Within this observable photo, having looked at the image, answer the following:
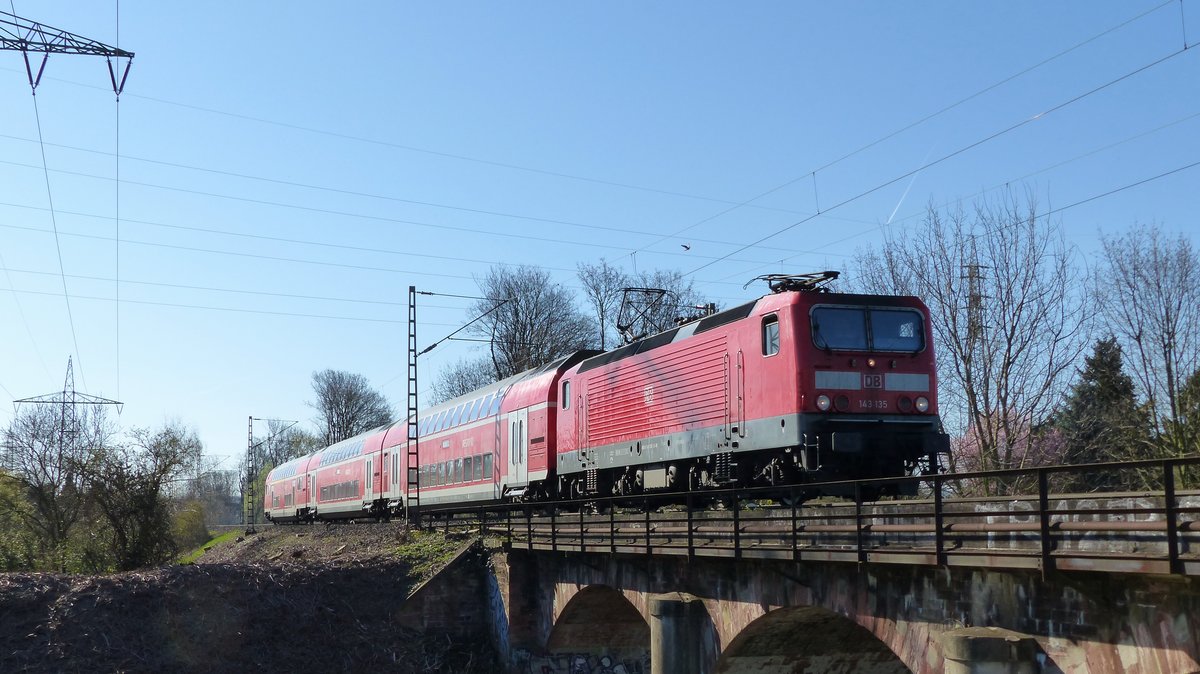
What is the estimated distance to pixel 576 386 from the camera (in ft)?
90.5

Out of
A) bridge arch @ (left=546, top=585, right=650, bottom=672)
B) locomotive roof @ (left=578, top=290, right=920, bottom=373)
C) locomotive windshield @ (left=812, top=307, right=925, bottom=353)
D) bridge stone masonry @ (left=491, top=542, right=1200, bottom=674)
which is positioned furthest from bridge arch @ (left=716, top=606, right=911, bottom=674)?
bridge arch @ (left=546, top=585, right=650, bottom=672)

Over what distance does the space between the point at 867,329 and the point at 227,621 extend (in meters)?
16.5

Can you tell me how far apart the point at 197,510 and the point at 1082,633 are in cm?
6706

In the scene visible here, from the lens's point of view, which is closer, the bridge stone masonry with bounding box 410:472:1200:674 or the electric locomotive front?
the bridge stone masonry with bounding box 410:472:1200:674

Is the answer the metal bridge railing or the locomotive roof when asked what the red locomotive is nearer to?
the locomotive roof

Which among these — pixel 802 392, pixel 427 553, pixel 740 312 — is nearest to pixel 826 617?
pixel 802 392

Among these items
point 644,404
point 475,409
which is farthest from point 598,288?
point 644,404

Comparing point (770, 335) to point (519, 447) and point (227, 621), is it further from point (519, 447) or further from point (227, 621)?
point (227, 621)

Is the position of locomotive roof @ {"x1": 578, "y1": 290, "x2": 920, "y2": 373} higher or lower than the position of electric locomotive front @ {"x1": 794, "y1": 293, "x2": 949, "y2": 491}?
higher

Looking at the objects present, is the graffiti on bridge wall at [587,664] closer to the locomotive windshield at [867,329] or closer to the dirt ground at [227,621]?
the dirt ground at [227,621]

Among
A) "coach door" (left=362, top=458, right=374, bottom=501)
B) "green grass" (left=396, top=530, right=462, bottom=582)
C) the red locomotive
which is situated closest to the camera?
the red locomotive

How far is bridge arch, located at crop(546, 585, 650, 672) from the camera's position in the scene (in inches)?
925

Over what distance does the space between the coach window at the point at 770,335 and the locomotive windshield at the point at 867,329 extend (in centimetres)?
69

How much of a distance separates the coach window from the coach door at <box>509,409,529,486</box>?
1301cm
